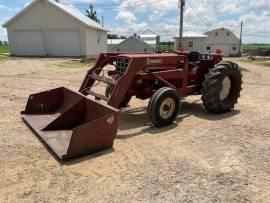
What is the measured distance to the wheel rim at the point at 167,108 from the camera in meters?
6.14

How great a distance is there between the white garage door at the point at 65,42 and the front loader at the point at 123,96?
774 inches

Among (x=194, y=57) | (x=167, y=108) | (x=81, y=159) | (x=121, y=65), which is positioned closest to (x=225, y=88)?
(x=194, y=57)

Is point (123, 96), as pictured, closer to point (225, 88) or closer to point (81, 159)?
point (81, 159)

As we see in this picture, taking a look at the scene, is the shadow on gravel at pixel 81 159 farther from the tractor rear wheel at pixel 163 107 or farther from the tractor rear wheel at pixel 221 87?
the tractor rear wheel at pixel 221 87

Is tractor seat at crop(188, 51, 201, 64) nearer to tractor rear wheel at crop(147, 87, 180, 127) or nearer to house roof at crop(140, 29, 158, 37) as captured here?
tractor rear wheel at crop(147, 87, 180, 127)

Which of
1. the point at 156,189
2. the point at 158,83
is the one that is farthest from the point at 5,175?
the point at 158,83

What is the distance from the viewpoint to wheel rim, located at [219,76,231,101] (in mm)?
7504

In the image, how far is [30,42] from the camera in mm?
26891

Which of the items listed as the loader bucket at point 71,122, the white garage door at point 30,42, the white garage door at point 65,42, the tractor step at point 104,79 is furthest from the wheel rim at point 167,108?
the white garage door at point 30,42

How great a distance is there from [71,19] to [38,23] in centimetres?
293

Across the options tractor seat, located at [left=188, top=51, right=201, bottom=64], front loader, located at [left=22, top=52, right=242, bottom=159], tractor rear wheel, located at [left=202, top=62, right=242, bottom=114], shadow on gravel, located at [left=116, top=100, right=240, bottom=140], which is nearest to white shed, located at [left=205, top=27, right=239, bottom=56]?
tractor rear wheel, located at [left=202, top=62, right=242, bottom=114]

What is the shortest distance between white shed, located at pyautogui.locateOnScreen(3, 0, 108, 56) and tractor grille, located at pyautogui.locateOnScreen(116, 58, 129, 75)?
19.8 meters

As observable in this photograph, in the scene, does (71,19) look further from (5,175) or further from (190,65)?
(5,175)

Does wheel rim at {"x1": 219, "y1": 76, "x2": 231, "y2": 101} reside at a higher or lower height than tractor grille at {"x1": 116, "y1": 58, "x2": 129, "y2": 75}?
lower
